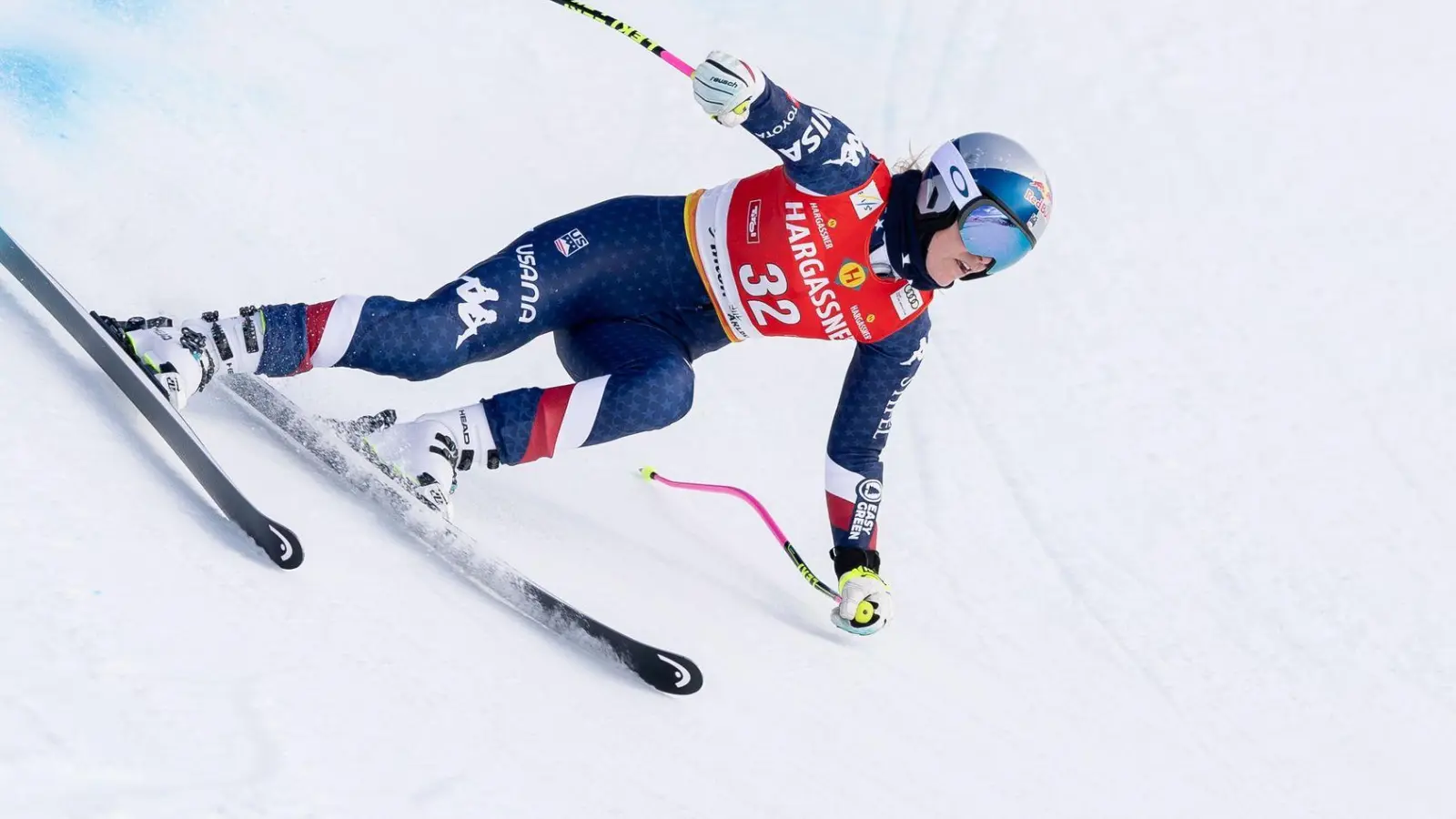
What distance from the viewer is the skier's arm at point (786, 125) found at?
2.62 metres

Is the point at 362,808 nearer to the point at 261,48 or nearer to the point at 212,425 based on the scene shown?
the point at 212,425

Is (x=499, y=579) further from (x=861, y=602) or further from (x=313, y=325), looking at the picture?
(x=861, y=602)

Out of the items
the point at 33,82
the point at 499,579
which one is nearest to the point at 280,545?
the point at 499,579

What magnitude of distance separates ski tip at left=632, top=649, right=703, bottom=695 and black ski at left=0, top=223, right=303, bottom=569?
2.45 ft

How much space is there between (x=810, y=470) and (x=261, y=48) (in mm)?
2345

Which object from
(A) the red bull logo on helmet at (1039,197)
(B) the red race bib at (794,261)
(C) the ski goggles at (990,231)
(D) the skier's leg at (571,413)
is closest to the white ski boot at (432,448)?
(D) the skier's leg at (571,413)

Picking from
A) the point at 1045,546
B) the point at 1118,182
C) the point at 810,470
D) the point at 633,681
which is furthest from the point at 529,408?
the point at 1118,182

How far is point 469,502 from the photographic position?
10.2 ft

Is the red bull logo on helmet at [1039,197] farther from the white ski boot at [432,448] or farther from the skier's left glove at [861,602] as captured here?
the white ski boot at [432,448]

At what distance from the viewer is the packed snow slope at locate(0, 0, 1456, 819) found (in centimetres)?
195

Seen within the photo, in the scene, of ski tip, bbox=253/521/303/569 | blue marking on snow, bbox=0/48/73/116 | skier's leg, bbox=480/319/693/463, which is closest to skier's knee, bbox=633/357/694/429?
skier's leg, bbox=480/319/693/463

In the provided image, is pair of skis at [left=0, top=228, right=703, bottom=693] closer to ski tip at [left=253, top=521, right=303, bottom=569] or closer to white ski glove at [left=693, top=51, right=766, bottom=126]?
ski tip at [left=253, top=521, right=303, bottom=569]

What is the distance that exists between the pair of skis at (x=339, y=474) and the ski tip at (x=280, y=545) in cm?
6

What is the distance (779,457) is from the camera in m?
4.23
